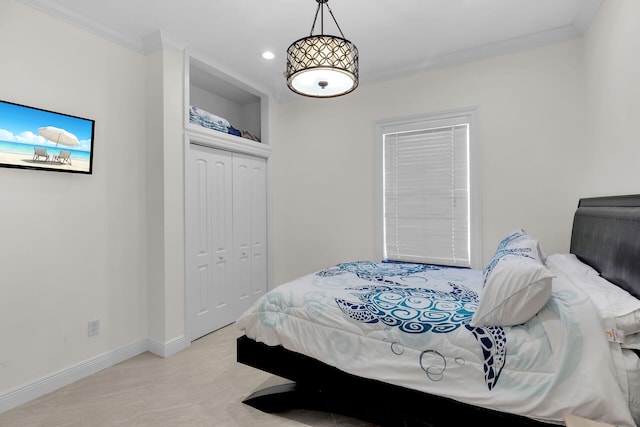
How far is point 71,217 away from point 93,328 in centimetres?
89

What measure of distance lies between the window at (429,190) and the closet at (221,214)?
56.8 inches

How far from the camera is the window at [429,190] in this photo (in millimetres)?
3117

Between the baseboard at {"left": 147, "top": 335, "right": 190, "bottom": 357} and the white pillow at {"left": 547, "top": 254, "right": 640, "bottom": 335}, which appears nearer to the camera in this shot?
the white pillow at {"left": 547, "top": 254, "right": 640, "bottom": 335}

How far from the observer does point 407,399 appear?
159cm

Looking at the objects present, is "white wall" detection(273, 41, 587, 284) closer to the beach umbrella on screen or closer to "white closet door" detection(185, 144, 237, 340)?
"white closet door" detection(185, 144, 237, 340)

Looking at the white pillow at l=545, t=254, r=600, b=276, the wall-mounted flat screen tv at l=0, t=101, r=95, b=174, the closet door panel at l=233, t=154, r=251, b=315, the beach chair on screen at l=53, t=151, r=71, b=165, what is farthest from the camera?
the closet door panel at l=233, t=154, r=251, b=315

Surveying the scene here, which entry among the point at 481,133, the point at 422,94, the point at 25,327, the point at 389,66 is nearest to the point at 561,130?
the point at 481,133

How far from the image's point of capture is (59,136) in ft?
7.52

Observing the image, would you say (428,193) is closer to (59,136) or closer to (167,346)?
(167,346)

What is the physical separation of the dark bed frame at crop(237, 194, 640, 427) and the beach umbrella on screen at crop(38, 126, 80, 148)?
190cm

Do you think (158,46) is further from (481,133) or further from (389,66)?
(481,133)

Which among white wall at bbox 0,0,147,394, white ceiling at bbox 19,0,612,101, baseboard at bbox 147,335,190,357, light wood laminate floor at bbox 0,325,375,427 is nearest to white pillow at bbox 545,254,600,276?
light wood laminate floor at bbox 0,325,375,427

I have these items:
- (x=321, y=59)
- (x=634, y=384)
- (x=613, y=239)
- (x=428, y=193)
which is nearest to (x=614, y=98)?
(x=613, y=239)

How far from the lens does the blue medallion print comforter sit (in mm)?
1264
